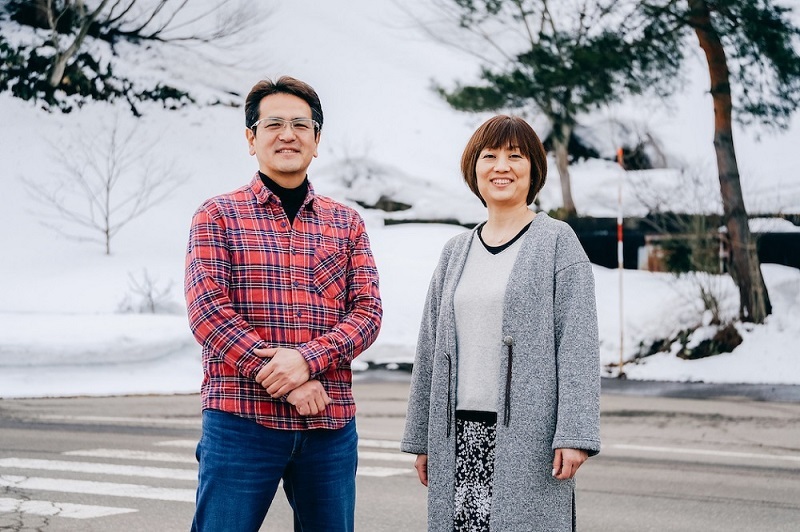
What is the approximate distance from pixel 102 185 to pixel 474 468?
20967mm

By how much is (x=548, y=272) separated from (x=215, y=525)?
113 cm

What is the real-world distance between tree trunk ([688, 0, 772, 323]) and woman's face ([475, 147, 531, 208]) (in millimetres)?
13628

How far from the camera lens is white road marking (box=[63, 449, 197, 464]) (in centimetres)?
791

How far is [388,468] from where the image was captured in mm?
7645

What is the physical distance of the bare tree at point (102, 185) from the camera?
21.9 m

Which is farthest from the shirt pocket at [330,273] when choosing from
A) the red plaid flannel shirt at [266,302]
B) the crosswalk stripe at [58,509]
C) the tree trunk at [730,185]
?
the tree trunk at [730,185]

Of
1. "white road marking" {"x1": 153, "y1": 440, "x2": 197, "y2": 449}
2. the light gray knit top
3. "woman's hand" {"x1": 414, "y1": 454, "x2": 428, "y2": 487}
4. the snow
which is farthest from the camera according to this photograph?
Answer: the snow

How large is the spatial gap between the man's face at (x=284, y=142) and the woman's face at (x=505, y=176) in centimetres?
52

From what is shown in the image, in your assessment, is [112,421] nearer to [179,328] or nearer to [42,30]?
[179,328]

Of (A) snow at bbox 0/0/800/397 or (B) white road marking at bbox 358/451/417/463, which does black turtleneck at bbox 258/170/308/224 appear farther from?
(A) snow at bbox 0/0/800/397

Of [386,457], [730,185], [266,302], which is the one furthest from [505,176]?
[730,185]

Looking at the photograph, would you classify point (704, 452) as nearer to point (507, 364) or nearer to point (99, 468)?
point (99, 468)

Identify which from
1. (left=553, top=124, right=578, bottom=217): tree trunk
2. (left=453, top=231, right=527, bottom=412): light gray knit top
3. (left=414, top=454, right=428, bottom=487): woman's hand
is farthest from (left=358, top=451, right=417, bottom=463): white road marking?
(left=553, top=124, right=578, bottom=217): tree trunk

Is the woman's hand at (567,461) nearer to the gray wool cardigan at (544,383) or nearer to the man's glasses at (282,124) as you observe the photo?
the gray wool cardigan at (544,383)
